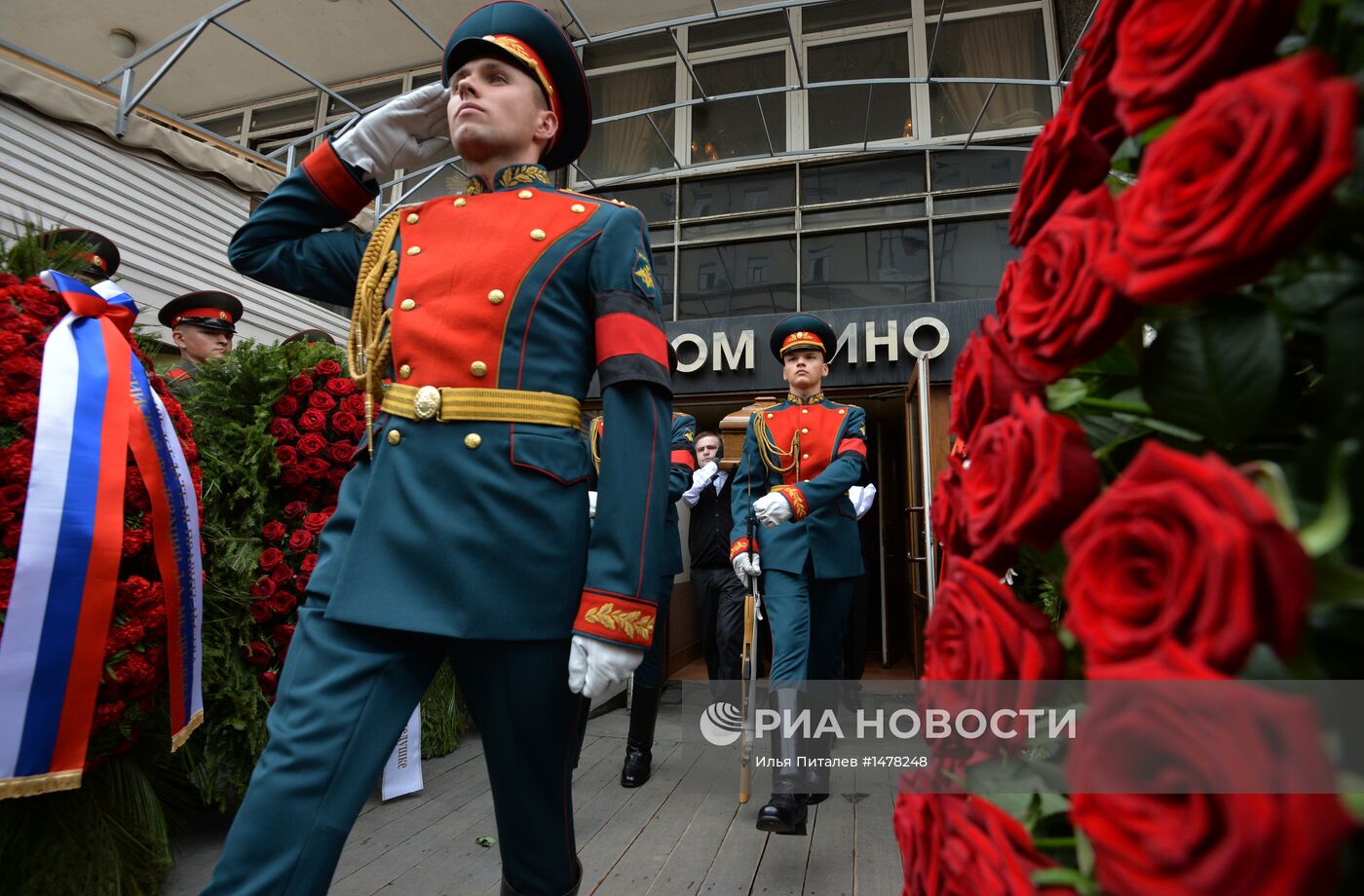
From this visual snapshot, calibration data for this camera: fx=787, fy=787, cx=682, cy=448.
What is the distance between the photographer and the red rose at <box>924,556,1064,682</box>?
0.48m

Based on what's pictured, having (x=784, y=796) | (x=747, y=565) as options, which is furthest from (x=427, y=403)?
(x=747, y=565)

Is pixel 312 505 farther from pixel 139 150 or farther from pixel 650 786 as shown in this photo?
pixel 139 150

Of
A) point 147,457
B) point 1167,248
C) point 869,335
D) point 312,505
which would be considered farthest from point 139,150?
point 1167,248

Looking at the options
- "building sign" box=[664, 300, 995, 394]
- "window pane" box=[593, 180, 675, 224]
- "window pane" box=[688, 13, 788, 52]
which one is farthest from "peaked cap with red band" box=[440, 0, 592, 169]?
"window pane" box=[688, 13, 788, 52]

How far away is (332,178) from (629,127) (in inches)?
323

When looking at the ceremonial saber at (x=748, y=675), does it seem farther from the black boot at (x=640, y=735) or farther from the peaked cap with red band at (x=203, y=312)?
the peaked cap with red band at (x=203, y=312)

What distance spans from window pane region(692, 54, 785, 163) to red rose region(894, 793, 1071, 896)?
8652 millimetres

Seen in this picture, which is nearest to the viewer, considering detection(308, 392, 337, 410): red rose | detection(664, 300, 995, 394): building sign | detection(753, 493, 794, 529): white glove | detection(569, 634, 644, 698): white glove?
detection(569, 634, 644, 698): white glove

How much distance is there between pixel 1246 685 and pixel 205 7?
1137 centimetres

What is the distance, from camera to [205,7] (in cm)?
884

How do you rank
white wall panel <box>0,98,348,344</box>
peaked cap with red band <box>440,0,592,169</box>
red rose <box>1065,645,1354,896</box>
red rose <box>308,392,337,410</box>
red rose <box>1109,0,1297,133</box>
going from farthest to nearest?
white wall panel <box>0,98,348,344</box>
red rose <box>308,392,337,410</box>
peaked cap with red band <box>440,0,592,169</box>
red rose <box>1109,0,1297,133</box>
red rose <box>1065,645,1354,896</box>

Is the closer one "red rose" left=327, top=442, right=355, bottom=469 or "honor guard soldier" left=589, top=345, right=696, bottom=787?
"red rose" left=327, top=442, right=355, bottom=469

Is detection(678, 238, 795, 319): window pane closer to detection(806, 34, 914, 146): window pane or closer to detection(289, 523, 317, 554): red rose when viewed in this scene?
detection(806, 34, 914, 146): window pane

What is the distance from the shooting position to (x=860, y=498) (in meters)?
3.79
